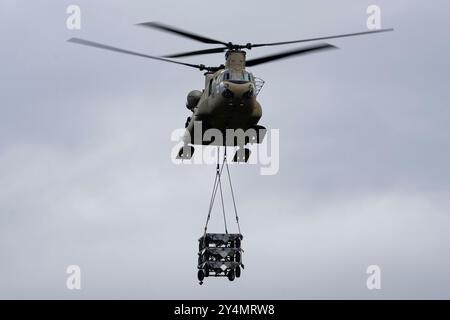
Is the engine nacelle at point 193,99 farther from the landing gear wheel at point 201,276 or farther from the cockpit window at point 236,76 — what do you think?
the landing gear wheel at point 201,276

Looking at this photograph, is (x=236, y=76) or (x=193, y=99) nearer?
(x=236, y=76)

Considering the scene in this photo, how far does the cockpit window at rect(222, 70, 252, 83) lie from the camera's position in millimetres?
48625

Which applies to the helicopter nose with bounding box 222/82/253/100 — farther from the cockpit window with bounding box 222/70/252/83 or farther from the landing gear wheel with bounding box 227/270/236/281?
the landing gear wheel with bounding box 227/270/236/281

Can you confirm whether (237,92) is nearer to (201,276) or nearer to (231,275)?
(231,275)

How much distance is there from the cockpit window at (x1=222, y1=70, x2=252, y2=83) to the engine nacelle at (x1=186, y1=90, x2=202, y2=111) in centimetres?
562

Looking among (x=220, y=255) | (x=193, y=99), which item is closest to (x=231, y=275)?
(x=220, y=255)

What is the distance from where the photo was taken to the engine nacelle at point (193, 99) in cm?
5453

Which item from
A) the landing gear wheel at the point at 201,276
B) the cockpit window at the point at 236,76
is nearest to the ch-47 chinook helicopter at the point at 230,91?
the cockpit window at the point at 236,76

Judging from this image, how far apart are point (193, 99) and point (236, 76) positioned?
6.35m

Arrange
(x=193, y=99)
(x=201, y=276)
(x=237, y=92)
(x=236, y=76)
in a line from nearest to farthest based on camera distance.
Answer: (x=237, y=92)
(x=236, y=76)
(x=201, y=276)
(x=193, y=99)

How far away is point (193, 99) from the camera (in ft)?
179

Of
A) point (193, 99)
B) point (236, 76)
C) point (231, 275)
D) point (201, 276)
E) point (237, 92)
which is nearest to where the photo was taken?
point (237, 92)
